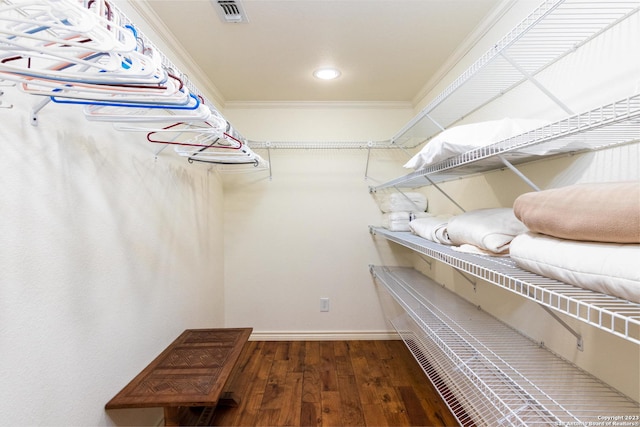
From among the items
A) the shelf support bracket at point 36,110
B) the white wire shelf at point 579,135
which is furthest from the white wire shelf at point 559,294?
the shelf support bracket at point 36,110

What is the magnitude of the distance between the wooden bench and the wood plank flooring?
231mm

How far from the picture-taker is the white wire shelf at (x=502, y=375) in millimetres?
794

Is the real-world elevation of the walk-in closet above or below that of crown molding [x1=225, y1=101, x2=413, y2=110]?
below

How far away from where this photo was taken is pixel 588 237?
0.58m

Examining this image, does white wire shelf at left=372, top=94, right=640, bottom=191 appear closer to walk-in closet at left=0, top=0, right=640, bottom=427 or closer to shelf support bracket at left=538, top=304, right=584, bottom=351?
walk-in closet at left=0, top=0, right=640, bottom=427

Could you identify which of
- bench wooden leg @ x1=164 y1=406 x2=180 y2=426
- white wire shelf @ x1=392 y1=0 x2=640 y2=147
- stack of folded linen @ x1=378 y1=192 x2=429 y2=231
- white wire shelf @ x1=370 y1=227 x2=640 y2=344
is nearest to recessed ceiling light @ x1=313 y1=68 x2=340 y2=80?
white wire shelf @ x1=392 y1=0 x2=640 y2=147

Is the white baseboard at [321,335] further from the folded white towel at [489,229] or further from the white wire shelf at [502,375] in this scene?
the folded white towel at [489,229]

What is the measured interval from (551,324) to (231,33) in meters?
2.04

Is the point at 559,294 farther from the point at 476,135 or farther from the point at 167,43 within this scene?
the point at 167,43

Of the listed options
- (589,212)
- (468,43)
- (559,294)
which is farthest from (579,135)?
(468,43)

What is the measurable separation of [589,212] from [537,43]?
84 centimetres

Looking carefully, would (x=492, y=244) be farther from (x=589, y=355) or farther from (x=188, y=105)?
(x=188, y=105)

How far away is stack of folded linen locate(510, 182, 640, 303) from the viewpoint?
51 cm

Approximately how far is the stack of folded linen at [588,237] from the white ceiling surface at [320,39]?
3.85ft
